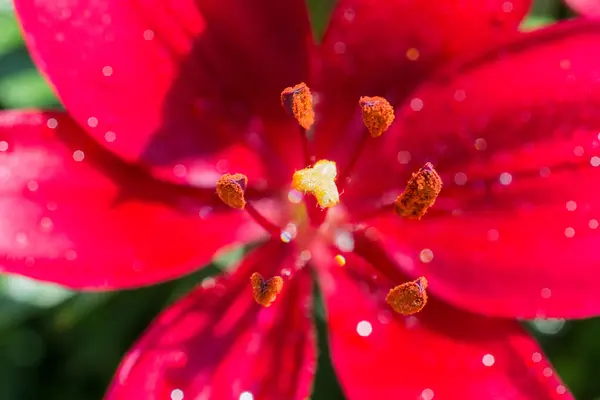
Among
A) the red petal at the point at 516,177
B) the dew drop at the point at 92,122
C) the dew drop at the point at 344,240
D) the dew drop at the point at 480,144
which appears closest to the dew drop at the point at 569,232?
the red petal at the point at 516,177

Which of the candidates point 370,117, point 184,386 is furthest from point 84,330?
point 370,117

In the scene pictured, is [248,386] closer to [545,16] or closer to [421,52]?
[421,52]

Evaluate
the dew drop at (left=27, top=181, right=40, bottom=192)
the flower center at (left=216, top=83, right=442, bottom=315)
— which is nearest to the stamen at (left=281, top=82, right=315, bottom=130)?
the flower center at (left=216, top=83, right=442, bottom=315)

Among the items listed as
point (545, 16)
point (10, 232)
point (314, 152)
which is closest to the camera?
point (10, 232)

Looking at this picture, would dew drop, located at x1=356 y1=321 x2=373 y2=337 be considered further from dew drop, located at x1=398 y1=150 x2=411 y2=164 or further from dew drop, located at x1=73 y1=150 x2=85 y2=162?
dew drop, located at x1=73 y1=150 x2=85 y2=162

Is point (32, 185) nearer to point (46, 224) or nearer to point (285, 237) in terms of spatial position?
point (46, 224)
